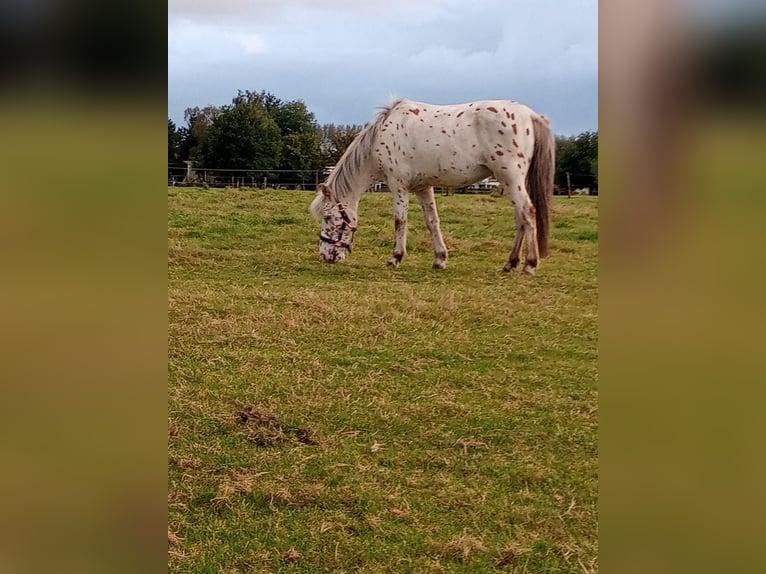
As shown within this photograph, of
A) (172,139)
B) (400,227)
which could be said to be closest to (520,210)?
(400,227)

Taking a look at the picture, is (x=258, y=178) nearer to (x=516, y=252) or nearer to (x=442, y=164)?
(x=442, y=164)

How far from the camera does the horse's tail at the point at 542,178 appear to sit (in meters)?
4.93

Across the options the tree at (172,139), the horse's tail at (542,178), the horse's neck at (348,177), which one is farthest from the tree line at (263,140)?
the horse's tail at (542,178)

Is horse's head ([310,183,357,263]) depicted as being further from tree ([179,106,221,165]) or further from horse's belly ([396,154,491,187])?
tree ([179,106,221,165])

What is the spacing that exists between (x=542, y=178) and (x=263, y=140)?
8.46 metres

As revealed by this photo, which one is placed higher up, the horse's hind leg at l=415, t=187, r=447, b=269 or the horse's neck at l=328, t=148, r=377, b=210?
the horse's neck at l=328, t=148, r=377, b=210

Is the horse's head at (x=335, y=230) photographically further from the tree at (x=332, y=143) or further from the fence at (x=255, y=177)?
the tree at (x=332, y=143)

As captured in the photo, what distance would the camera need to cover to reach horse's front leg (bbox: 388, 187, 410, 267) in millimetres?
5340
